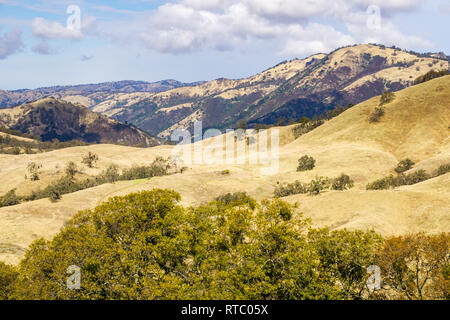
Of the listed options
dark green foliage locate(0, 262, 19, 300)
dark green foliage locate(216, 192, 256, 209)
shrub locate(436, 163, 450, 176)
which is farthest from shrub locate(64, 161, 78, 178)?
shrub locate(436, 163, 450, 176)

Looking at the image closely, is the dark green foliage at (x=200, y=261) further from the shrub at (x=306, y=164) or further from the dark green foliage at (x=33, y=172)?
the dark green foliage at (x=33, y=172)

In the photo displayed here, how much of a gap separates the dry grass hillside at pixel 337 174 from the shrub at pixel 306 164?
2.08m

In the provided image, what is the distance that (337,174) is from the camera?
85.6 meters

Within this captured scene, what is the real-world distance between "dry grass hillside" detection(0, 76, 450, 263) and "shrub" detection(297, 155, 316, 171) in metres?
2.08

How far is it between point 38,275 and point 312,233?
840 inches

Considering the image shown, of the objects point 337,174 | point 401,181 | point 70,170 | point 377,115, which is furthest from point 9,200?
point 377,115

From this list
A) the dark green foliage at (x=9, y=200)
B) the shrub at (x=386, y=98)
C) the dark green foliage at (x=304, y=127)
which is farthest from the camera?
the dark green foliage at (x=304, y=127)

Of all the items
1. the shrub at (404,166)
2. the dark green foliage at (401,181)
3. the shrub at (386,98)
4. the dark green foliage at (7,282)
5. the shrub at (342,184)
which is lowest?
the dark green foliage at (7,282)

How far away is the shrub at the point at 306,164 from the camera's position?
94.9 metres

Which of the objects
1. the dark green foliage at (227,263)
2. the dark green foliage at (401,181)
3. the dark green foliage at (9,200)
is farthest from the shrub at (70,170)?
the dark green foliage at (401,181)

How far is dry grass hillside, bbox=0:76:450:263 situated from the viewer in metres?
43.7

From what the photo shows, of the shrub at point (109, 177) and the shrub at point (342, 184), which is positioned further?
the shrub at point (109, 177)

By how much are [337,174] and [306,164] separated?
40.0 ft
